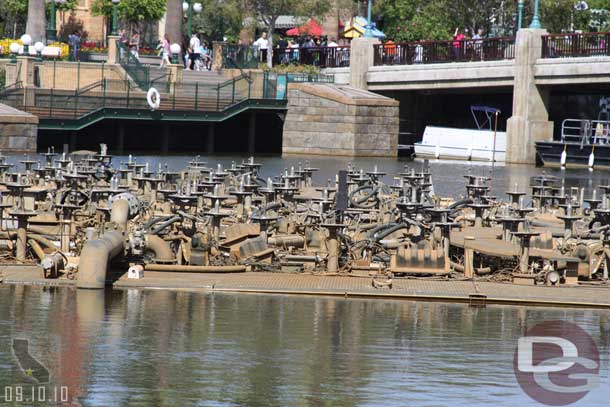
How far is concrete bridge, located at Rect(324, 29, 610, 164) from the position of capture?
60.8 metres

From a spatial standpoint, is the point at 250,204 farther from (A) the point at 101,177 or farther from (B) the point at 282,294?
(B) the point at 282,294

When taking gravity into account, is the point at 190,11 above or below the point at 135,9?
below

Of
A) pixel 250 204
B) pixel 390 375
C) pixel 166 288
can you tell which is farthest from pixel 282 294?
pixel 250 204

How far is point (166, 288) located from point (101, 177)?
12.6 m

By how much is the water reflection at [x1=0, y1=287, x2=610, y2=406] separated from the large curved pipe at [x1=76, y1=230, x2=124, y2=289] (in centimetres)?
30

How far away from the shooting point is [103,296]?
21859 millimetres

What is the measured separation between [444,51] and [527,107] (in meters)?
5.33

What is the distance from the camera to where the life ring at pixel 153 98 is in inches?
2475

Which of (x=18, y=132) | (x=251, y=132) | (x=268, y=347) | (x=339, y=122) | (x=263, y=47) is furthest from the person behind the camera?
(x=263, y=47)

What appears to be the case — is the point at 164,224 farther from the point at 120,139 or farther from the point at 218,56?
the point at 218,56

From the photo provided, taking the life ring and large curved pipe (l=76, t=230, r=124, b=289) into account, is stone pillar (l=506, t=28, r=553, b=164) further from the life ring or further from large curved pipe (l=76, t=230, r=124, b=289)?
large curved pipe (l=76, t=230, r=124, b=289)

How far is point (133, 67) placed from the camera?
64.8 m

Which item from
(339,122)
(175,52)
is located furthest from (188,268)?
(175,52)
